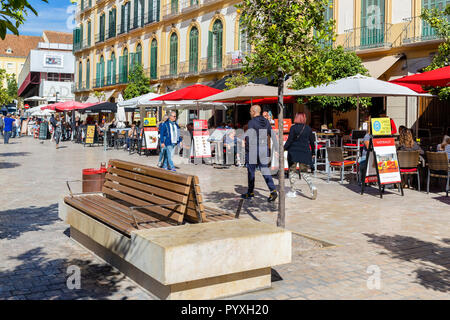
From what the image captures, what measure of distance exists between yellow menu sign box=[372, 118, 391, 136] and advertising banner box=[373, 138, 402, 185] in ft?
0.52

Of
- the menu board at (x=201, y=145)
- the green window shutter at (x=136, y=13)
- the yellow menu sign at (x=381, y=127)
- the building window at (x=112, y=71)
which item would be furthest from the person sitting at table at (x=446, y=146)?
the building window at (x=112, y=71)

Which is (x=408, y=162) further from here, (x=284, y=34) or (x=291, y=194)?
(x=284, y=34)

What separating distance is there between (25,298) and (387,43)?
17.7 meters

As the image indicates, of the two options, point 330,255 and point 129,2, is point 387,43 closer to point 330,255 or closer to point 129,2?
point 330,255

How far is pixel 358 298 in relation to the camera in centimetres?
441

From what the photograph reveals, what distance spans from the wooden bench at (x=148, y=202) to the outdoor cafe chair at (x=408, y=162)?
6367 millimetres

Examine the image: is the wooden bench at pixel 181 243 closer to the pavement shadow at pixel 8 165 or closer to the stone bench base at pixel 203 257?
the stone bench base at pixel 203 257

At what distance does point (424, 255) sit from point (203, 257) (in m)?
2.91

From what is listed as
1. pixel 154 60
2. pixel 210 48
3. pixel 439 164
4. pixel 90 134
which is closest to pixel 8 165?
pixel 90 134

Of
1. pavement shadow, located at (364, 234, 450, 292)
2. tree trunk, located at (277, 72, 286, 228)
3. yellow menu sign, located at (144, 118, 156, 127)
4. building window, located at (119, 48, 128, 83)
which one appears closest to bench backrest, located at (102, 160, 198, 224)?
tree trunk, located at (277, 72, 286, 228)

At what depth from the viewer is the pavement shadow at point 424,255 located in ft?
16.2
